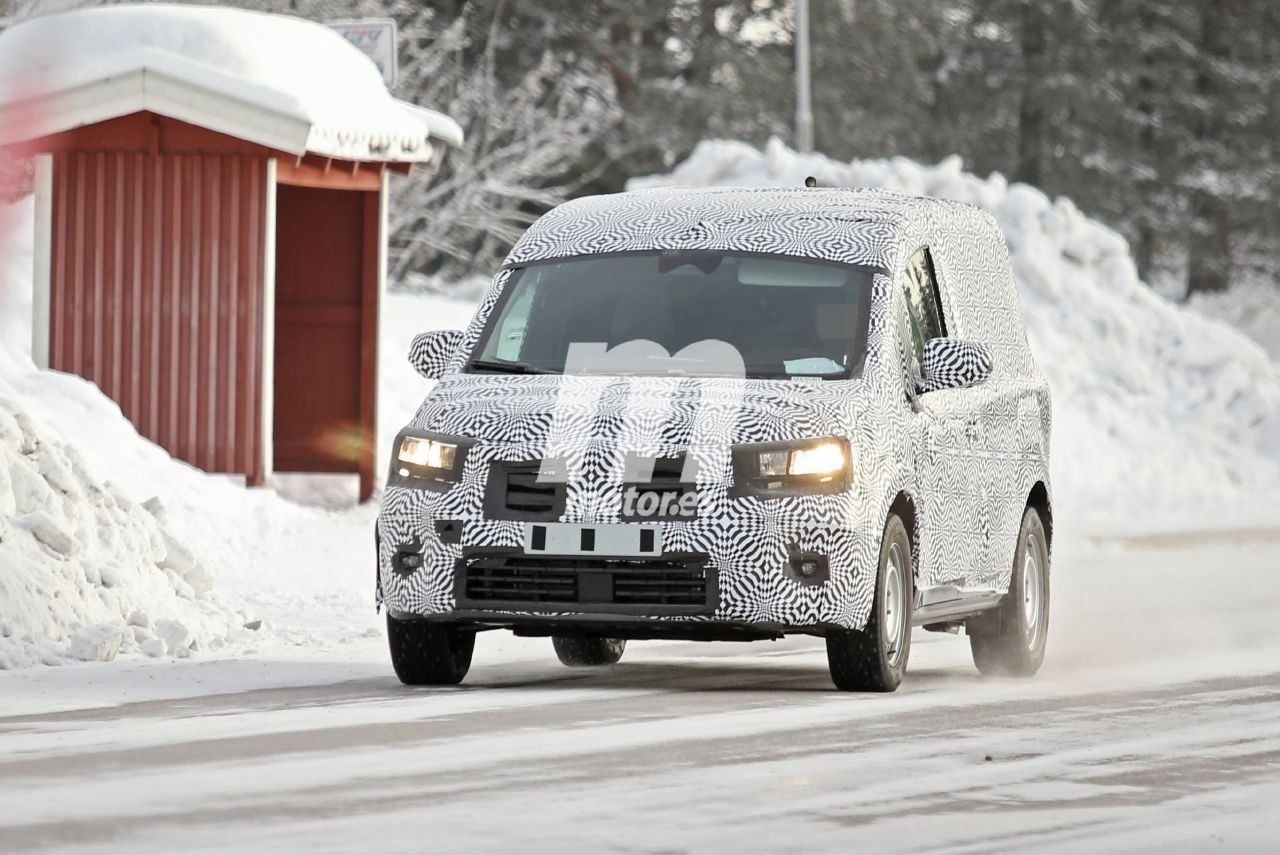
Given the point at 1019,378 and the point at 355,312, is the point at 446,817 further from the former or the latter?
the point at 355,312

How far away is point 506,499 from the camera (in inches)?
376

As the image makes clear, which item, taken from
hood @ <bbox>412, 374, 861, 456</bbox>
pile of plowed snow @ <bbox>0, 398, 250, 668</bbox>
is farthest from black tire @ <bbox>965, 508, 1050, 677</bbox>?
pile of plowed snow @ <bbox>0, 398, 250, 668</bbox>

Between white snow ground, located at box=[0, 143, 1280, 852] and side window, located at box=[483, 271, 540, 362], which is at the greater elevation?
side window, located at box=[483, 271, 540, 362]

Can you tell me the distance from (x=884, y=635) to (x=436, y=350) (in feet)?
7.33

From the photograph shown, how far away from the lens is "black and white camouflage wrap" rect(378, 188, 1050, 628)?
9.45 m

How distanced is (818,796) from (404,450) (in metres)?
3.25

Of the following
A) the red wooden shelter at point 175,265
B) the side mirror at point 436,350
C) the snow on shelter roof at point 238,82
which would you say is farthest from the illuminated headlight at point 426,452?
the red wooden shelter at point 175,265

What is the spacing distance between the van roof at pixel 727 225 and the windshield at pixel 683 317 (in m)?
0.07

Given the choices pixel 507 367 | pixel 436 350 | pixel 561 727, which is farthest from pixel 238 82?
pixel 561 727

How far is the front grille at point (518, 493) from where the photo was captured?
950 centimetres

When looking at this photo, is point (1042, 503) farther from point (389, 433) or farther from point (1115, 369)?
point (1115, 369)

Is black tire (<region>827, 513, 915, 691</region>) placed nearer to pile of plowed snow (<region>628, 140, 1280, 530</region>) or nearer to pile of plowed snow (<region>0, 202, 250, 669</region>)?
pile of plowed snow (<region>0, 202, 250, 669</region>)

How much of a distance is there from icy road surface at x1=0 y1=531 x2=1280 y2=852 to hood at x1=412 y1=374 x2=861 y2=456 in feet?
3.13

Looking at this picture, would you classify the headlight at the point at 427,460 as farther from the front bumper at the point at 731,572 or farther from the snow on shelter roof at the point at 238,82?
the snow on shelter roof at the point at 238,82
